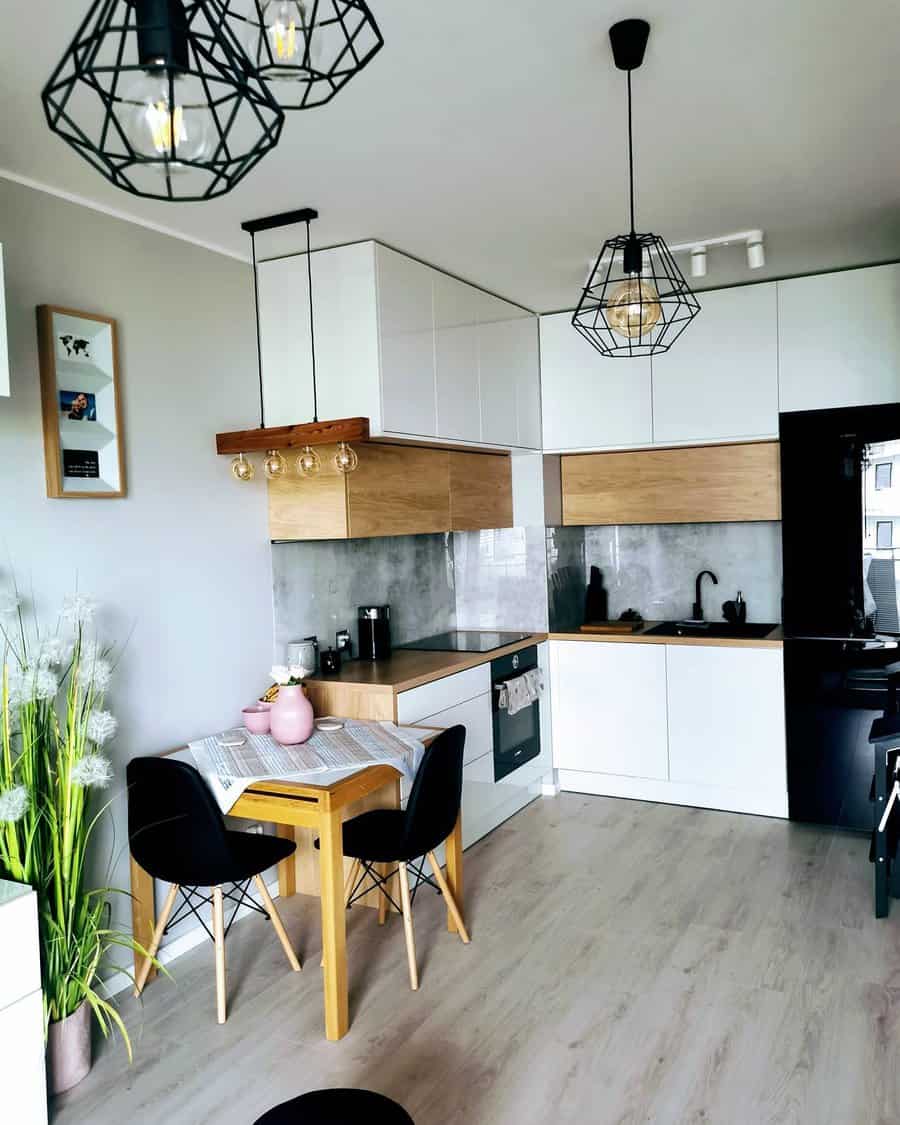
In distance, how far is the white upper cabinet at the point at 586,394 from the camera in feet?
14.9

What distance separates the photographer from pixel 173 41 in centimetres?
91

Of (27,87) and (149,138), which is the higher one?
(27,87)

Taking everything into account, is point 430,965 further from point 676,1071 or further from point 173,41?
point 173,41

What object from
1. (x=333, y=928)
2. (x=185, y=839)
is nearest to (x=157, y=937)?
(x=185, y=839)

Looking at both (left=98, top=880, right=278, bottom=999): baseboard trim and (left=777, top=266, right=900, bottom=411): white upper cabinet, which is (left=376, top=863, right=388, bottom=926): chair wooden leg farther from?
(left=777, top=266, right=900, bottom=411): white upper cabinet

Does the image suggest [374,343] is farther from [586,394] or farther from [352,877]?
[352,877]

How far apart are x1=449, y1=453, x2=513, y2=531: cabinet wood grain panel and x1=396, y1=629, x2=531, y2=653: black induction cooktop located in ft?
1.87

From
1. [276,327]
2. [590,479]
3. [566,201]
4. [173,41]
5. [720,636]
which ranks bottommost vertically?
[720,636]

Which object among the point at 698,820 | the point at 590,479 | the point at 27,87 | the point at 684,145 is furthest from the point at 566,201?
the point at 698,820

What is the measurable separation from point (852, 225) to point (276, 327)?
223 centimetres

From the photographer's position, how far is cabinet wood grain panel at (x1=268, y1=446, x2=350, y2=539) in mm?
3518

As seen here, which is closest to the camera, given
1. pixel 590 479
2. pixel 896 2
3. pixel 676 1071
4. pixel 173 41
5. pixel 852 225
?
pixel 173 41

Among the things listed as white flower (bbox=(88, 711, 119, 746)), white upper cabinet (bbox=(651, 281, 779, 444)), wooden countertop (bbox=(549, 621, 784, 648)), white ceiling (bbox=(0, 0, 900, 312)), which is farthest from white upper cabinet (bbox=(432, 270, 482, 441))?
white flower (bbox=(88, 711, 119, 746))

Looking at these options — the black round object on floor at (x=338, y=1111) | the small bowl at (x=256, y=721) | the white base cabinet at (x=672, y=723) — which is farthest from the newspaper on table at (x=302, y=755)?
the white base cabinet at (x=672, y=723)
